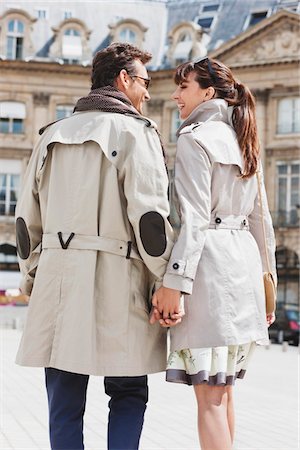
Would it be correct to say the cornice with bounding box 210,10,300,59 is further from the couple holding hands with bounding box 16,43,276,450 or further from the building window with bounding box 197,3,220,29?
the couple holding hands with bounding box 16,43,276,450

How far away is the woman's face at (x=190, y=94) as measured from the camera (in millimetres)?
4566

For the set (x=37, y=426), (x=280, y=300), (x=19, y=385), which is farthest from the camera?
(x=280, y=300)

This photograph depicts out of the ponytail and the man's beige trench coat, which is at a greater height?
the ponytail

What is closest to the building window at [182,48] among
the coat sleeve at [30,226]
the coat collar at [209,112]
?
the coat collar at [209,112]

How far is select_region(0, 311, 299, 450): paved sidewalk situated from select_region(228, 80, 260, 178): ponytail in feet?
9.03

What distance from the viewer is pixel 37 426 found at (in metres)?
7.53

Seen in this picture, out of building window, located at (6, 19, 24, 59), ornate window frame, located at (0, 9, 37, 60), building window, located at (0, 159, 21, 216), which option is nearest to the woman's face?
building window, located at (0, 159, 21, 216)

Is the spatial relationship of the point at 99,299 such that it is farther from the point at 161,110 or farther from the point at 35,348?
the point at 161,110

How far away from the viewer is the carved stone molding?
152 feet

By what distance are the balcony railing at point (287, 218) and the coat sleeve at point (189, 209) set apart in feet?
123

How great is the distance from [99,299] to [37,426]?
3592 mm

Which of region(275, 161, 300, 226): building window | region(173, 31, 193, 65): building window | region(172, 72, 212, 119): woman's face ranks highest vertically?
region(173, 31, 193, 65): building window

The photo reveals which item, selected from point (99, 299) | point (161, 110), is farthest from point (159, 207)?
point (161, 110)

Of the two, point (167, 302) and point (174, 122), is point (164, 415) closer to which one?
point (167, 302)
